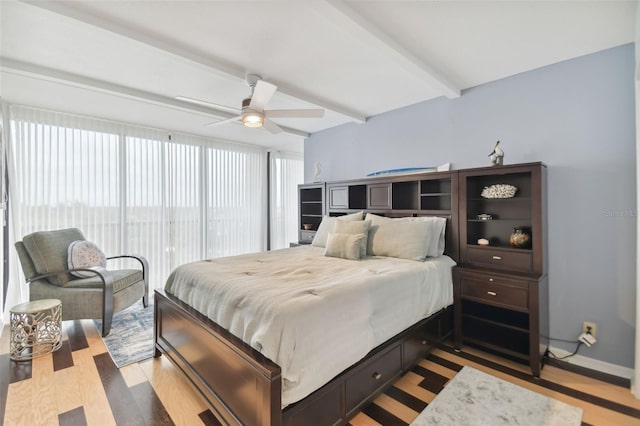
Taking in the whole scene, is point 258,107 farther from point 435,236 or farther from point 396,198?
point 435,236

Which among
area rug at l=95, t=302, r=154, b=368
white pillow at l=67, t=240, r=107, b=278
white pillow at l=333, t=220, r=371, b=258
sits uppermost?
white pillow at l=333, t=220, r=371, b=258

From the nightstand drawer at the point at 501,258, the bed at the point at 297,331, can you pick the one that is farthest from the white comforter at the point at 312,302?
the nightstand drawer at the point at 501,258

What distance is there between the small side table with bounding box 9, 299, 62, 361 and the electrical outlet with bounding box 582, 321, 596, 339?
4.72m

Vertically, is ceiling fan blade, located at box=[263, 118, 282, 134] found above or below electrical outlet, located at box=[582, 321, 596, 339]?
above

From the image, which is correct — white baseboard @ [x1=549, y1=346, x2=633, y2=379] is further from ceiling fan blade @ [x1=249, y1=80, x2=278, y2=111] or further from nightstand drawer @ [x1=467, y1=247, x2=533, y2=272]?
ceiling fan blade @ [x1=249, y1=80, x2=278, y2=111]

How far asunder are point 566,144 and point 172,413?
376 centimetres

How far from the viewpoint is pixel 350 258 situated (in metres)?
2.81

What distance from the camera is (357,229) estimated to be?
3020 millimetres

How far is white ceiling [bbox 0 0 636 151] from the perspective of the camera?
1842 mm

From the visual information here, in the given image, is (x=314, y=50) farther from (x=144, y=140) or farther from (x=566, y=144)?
(x=144, y=140)

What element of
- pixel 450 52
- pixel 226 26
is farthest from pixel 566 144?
pixel 226 26

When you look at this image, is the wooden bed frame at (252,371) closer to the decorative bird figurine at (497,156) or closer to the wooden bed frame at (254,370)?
the wooden bed frame at (254,370)

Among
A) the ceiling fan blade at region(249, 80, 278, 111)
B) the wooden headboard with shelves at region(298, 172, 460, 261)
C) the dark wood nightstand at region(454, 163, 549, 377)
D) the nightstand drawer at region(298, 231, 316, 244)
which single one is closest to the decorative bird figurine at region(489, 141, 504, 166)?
the dark wood nightstand at region(454, 163, 549, 377)

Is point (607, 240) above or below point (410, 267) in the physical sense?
above
